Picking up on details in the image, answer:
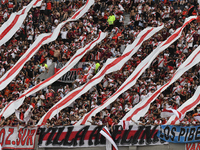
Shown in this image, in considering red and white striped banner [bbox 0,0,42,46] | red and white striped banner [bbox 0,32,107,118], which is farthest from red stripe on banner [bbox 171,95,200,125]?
red and white striped banner [bbox 0,0,42,46]

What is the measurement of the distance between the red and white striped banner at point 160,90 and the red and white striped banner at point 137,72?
4.09 ft

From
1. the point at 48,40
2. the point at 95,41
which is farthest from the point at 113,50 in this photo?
the point at 48,40

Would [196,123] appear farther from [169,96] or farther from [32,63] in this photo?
[32,63]

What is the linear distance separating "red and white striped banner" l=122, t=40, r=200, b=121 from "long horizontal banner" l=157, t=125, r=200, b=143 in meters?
1.84

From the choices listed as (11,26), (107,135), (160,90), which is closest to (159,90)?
(160,90)

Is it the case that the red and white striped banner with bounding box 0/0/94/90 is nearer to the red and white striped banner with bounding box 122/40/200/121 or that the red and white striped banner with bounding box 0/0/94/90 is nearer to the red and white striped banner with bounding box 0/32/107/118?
the red and white striped banner with bounding box 0/32/107/118

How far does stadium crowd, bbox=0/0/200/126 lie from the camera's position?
26.8 meters

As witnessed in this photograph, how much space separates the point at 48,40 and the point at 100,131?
25.5 ft

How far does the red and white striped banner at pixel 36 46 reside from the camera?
92.2 feet

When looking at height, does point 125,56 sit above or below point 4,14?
below

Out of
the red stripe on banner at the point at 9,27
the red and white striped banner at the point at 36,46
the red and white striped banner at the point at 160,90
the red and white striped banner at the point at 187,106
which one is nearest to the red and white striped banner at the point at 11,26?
the red stripe on banner at the point at 9,27

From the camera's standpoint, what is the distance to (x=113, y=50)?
29.7m

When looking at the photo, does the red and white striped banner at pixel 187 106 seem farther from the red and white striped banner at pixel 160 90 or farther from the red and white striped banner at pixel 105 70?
the red and white striped banner at pixel 105 70

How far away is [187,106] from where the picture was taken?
84.9 ft
